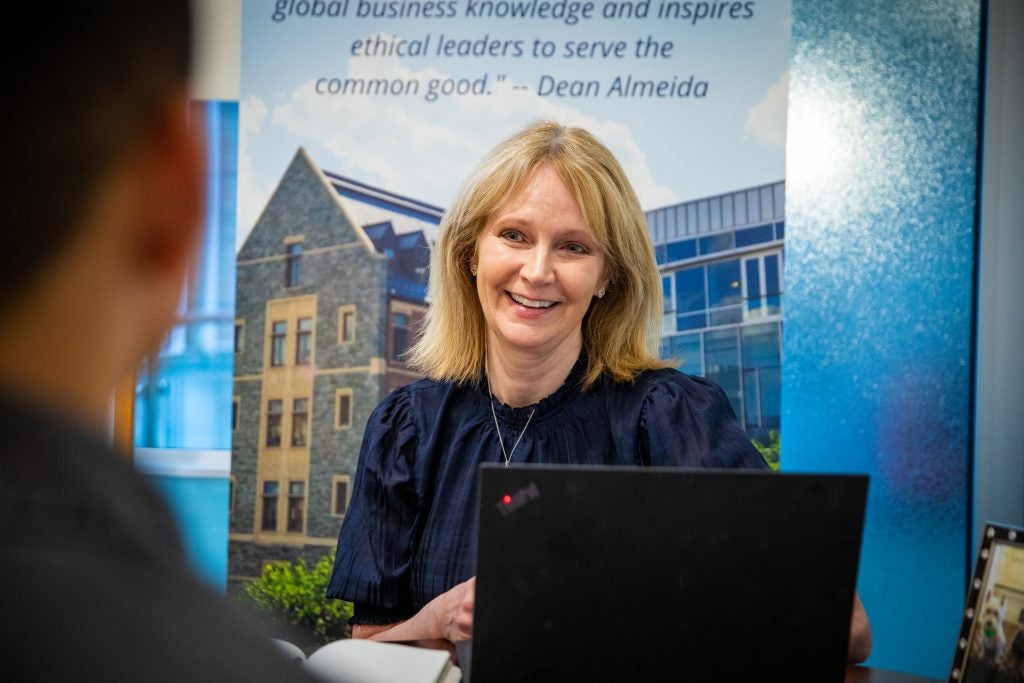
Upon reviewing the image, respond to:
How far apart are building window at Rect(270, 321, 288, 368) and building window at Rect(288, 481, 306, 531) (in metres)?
0.42

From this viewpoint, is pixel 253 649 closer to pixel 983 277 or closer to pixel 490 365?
pixel 490 365

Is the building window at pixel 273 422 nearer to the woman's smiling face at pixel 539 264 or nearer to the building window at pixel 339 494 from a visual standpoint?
the building window at pixel 339 494

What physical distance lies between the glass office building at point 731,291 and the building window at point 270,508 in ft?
4.66

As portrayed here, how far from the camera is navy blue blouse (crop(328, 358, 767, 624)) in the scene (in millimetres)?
1990

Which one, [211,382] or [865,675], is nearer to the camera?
[865,675]

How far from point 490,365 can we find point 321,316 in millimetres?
1293

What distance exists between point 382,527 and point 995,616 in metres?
1.17

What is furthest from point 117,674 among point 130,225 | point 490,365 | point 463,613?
point 490,365

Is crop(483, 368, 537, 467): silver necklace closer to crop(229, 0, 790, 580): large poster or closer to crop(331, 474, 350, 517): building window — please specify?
crop(229, 0, 790, 580): large poster

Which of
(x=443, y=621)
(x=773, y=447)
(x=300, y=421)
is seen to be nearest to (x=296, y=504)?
(x=300, y=421)

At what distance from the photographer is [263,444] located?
347cm

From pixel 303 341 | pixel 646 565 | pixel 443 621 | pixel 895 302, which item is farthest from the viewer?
pixel 303 341

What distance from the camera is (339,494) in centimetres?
341

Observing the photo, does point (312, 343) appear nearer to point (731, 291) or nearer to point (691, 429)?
point (731, 291)
